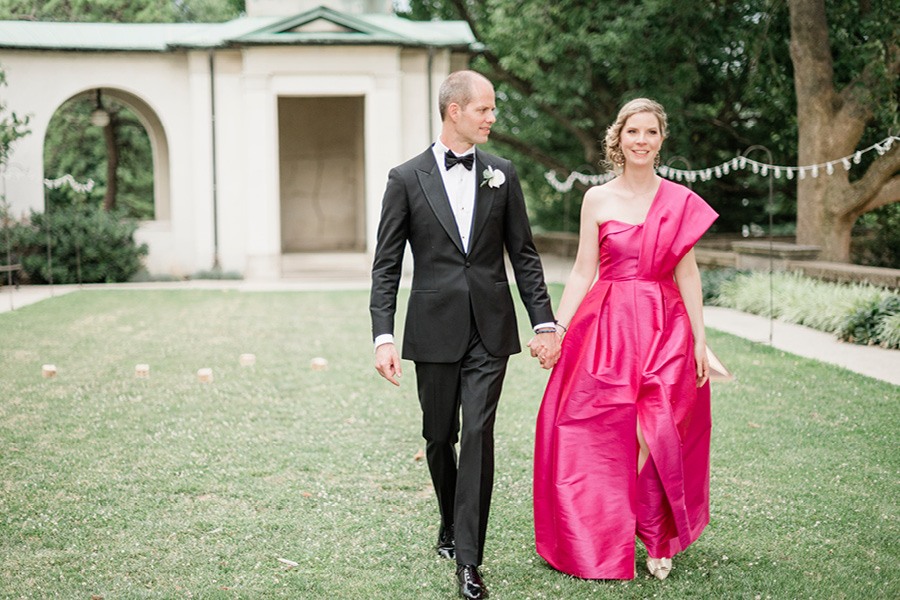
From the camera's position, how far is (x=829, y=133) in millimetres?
17641

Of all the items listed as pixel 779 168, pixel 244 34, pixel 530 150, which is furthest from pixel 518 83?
pixel 779 168

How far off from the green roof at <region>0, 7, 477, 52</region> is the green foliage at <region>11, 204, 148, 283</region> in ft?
13.2

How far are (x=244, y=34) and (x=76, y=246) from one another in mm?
5885

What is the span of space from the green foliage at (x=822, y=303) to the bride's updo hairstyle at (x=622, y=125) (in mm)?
8073

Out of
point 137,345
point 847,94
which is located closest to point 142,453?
point 137,345

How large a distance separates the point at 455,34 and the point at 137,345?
46.4 ft

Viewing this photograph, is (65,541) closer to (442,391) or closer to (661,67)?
(442,391)

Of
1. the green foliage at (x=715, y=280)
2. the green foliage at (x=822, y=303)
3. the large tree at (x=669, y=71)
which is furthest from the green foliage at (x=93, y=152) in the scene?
the green foliage at (x=822, y=303)

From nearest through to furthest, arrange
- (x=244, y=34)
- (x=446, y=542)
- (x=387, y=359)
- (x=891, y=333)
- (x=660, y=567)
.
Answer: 1. (x=387, y=359)
2. (x=660, y=567)
3. (x=446, y=542)
4. (x=891, y=333)
5. (x=244, y=34)

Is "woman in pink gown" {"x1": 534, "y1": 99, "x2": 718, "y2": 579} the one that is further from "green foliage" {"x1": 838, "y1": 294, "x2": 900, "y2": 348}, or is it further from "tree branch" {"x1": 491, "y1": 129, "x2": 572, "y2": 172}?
"tree branch" {"x1": 491, "y1": 129, "x2": 572, "y2": 172}

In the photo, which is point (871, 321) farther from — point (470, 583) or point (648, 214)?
point (470, 583)

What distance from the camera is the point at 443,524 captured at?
4.89m

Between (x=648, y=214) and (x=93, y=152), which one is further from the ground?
(x=93, y=152)

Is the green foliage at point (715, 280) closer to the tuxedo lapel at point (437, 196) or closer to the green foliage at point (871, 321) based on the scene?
the green foliage at point (871, 321)
